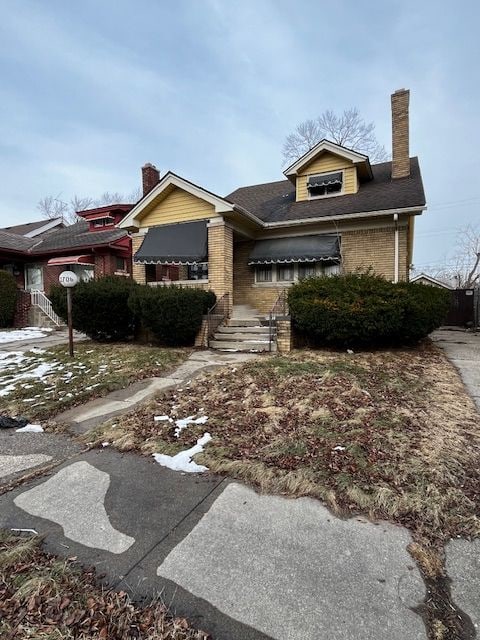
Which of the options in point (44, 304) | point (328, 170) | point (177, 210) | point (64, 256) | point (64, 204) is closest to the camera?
point (177, 210)

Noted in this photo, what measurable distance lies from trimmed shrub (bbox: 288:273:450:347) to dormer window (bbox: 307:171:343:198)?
5.65 m

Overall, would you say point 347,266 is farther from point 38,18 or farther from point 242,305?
point 38,18

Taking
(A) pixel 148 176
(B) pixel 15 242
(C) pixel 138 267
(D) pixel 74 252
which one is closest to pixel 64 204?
(B) pixel 15 242

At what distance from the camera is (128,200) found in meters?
42.9

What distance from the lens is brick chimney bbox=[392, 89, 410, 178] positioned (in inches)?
483

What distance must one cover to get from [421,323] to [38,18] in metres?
11.5

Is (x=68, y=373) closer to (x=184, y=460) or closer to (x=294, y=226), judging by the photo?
(x=184, y=460)

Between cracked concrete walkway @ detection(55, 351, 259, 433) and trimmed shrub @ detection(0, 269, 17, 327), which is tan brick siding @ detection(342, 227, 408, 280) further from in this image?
trimmed shrub @ detection(0, 269, 17, 327)

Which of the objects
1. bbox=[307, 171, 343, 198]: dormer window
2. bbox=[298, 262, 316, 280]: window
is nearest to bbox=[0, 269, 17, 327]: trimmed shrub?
bbox=[298, 262, 316, 280]: window

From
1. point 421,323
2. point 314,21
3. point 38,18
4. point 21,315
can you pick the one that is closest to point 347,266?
point 421,323

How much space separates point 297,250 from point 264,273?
1.70 meters

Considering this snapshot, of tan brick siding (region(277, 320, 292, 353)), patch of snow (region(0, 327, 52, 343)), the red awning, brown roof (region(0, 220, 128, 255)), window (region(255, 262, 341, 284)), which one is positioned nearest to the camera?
tan brick siding (region(277, 320, 292, 353))

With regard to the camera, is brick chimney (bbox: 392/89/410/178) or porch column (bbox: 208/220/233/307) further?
brick chimney (bbox: 392/89/410/178)

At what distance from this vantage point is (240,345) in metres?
9.25
